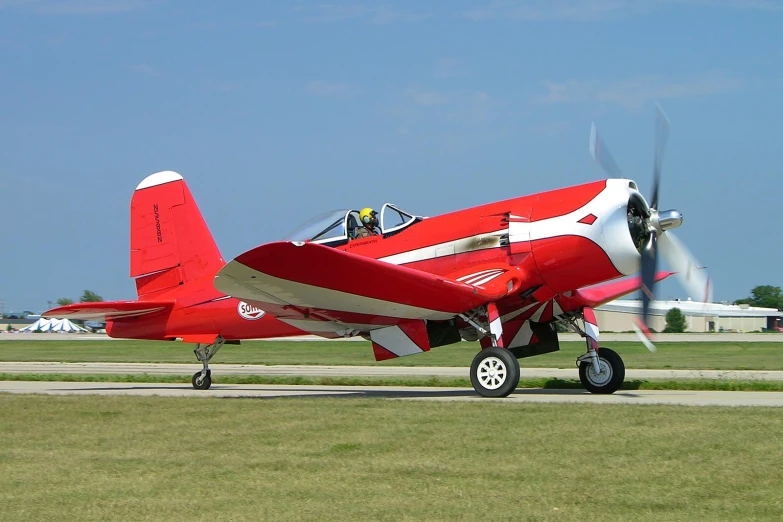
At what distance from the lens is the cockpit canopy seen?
1504 centimetres

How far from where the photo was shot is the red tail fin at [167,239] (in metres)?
17.5

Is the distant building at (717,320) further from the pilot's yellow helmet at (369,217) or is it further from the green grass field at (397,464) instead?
the green grass field at (397,464)

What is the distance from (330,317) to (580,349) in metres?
22.9

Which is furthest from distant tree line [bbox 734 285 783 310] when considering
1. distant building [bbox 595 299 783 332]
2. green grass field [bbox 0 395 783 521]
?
green grass field [bbox 0 395 783 521]

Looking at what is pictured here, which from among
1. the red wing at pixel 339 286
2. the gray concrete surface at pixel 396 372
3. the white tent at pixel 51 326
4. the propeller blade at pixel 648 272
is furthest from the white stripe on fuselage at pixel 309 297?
the white tent at pixel 51 326

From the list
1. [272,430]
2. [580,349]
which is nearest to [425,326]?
[272,430]

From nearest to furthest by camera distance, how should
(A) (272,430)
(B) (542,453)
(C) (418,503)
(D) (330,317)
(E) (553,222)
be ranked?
1. (C) (418,503)
2. (B) (542,453)
3. (A) (272,430)
4. (E) (553,222)
5. (D) (330,317)

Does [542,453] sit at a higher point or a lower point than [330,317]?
lower

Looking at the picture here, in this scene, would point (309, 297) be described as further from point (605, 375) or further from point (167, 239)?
point (167, 239)

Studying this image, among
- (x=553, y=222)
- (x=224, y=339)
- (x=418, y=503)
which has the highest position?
(x=553, y=222)

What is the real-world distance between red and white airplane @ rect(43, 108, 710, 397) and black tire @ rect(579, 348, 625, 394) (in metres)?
0.02

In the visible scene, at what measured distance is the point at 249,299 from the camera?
14.1 meters

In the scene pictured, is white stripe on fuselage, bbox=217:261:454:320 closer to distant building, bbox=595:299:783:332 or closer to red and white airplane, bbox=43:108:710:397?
red and white airplane, bbox=43:108:710:397

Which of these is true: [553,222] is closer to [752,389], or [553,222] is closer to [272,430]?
[752,389]
